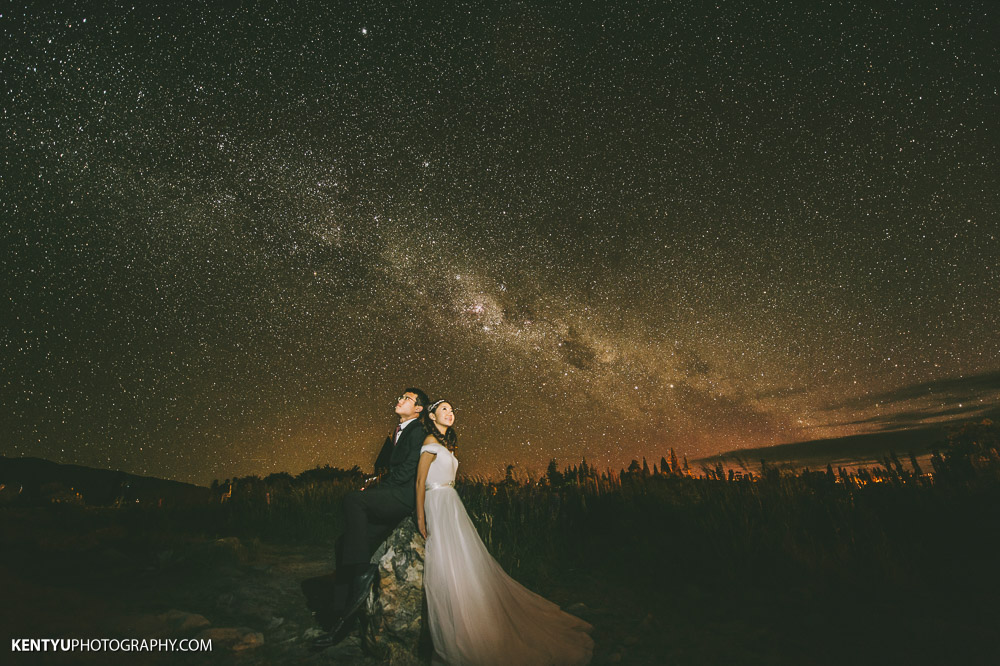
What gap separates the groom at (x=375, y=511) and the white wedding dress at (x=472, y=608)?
0.37m

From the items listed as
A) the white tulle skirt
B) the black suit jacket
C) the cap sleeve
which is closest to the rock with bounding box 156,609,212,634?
the black suit jacket

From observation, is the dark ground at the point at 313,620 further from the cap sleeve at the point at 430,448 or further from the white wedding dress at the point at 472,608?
the cap sleeve at the point at 430,448

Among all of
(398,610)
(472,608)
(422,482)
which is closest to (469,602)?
(472,608)

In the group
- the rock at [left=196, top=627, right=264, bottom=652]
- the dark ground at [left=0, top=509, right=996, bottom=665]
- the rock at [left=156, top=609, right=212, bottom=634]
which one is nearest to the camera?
the dark ground at [left=0, top=509, right=996, bottom=665]

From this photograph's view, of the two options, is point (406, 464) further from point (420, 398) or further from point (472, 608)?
point (472, 608)

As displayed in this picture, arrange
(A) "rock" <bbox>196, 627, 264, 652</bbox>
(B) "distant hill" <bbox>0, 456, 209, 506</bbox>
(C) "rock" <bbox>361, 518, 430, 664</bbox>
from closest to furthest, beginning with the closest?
(C) "rock" <bbox>361, 518, 430, 664</bbox>
(A) "rock" <bbox>196, 627, 264, 652</bbox>
(B) "distant hill" <bbox>0, 456, 209, 506</bbox>

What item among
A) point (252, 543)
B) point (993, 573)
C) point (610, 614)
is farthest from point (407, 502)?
point (993, 573)

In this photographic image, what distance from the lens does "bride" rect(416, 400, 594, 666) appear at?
3574 millimetres

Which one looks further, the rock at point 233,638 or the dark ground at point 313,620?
the rock at point 233,638

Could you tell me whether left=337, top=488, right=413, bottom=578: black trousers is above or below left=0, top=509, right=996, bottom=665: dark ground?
above

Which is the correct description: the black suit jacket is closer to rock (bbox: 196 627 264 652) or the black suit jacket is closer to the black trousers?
the black trousers

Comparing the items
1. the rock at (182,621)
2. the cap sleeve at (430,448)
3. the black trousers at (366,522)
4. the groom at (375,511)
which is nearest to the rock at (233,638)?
the rock at (182,621)

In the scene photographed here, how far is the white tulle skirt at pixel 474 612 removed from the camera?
356 cm

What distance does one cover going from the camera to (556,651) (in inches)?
147
